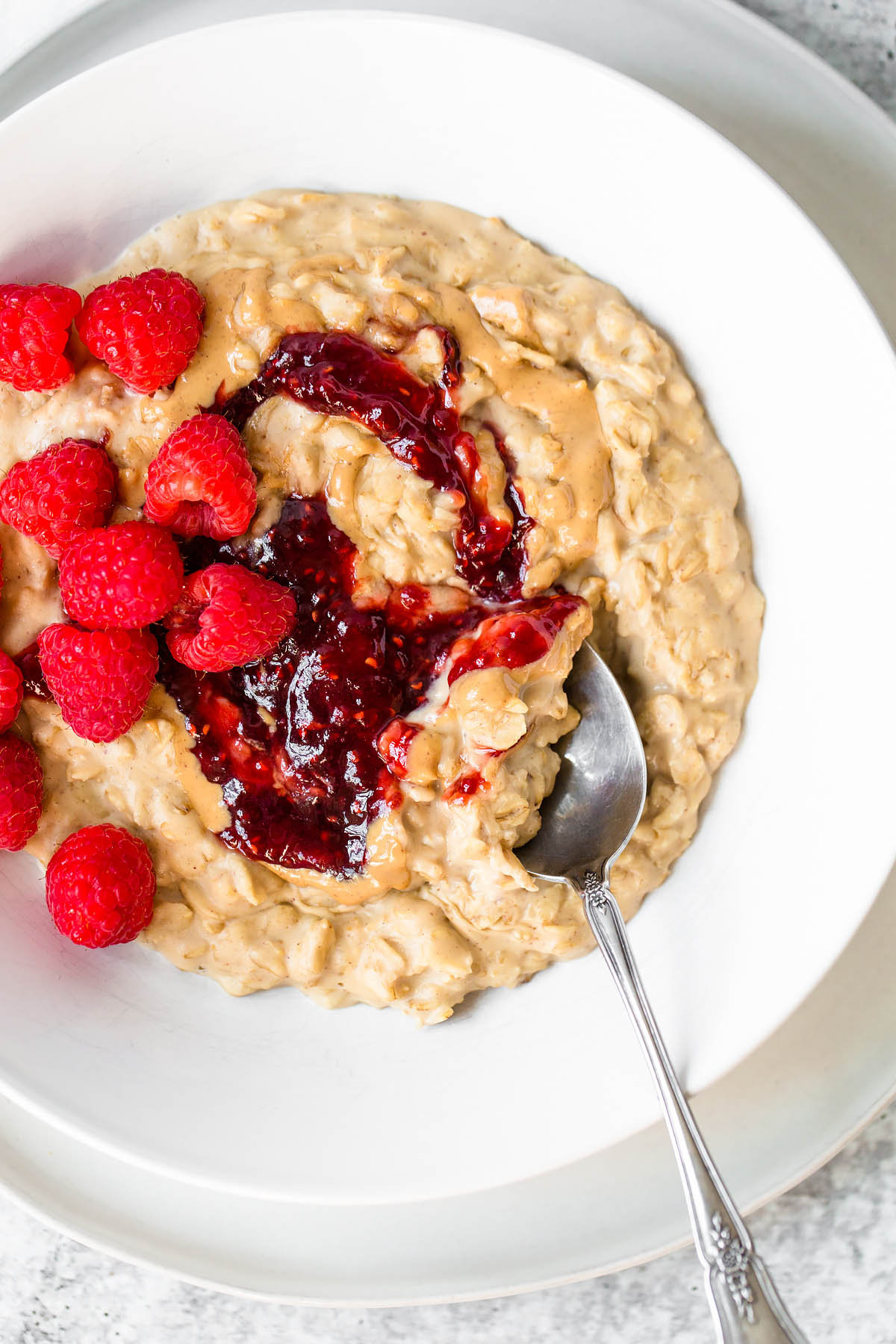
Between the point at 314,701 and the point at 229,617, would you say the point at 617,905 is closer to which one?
the point at 314,701

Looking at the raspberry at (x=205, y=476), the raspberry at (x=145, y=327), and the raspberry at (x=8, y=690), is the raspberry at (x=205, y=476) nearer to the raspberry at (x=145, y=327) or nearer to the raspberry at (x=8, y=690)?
the raspberry at (x=145, y=327)

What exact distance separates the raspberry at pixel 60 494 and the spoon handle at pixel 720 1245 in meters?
1.34

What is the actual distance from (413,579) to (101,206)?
3.06 feet

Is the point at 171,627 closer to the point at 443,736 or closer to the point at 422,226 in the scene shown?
the point at 443,736

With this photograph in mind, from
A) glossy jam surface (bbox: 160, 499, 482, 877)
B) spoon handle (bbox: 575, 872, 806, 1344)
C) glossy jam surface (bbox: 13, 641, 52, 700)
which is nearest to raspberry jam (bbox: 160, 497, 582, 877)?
glossy jam surface (bbox: 160, 499, 482, 877)

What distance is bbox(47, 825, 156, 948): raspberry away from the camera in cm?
193

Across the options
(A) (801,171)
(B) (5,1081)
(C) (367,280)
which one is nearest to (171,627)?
(C) (367,280)

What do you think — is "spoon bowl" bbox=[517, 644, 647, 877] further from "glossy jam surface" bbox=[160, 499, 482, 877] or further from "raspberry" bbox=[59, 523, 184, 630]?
"raspberry" bbox=[59, 523, 184, 630]

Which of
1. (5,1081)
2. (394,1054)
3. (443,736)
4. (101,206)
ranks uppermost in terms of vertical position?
(101,206)

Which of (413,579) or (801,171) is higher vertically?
(801,171)

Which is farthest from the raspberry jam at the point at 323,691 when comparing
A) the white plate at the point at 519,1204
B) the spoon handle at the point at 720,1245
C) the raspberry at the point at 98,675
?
the white plate at the point at 519,1204

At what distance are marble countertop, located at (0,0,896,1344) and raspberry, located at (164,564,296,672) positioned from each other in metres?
1.29

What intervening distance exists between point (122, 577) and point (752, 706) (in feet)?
3.93

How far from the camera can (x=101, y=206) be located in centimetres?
207
